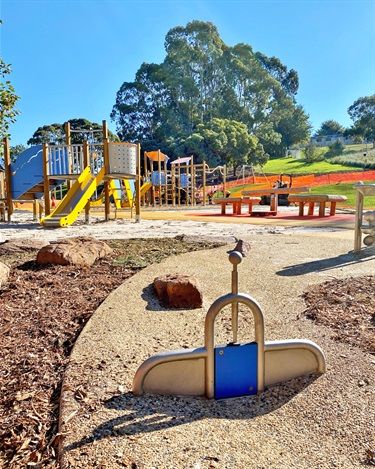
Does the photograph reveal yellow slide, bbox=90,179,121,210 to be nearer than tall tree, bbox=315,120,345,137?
Yes

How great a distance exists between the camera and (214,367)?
1.77 m

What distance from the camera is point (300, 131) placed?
66.4 metres

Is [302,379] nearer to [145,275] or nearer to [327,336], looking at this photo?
[327,336]

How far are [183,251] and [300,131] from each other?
218ft

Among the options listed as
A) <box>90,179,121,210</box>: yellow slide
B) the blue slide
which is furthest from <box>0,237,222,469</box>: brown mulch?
<box>90,179,121,210</box>: yellow slide

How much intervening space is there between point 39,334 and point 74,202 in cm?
881

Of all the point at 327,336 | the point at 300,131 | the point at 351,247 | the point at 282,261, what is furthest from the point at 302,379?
the point at 300,131

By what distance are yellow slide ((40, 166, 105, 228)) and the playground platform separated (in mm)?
7640

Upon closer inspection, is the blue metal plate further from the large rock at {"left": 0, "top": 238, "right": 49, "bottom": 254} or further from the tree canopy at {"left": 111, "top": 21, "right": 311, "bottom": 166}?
the tree canopy at {"left": 111, "top": 21, "right": 311, "bottom": 166}

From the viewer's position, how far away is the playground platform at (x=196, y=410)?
55.5 inches

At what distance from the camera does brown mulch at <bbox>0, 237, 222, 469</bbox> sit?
1.51 metres

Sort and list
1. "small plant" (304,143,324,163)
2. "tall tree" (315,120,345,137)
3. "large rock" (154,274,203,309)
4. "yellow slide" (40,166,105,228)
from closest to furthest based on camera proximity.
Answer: "large rock" (154,274,203,309) < "yellow slide" (40,166,105,228) < "small plant" (304,143,324,163) < "tall tree" (315,120,345,137)

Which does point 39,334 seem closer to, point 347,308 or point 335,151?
point 347,308

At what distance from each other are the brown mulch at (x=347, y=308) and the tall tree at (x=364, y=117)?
243 feet
